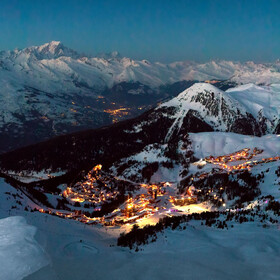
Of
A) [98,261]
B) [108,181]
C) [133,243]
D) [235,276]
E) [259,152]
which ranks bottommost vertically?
[108,181]

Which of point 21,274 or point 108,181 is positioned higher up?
point 21,274

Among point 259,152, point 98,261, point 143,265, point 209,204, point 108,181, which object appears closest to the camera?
point 143,265

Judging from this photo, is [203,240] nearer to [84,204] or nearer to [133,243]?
[133,243]

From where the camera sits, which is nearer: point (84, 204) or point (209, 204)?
point (209, 204)

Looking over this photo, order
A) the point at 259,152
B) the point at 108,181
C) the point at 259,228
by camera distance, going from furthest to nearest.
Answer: the point at 108,181 < the point at 259,152 < the point at 259,228

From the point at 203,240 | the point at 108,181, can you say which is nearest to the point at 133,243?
the point at 203,240

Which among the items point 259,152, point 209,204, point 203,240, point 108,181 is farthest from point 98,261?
point 108,181
